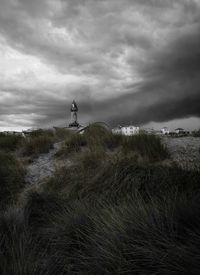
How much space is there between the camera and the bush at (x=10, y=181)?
678cm

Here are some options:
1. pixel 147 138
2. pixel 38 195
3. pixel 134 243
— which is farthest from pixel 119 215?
pixel 147 138

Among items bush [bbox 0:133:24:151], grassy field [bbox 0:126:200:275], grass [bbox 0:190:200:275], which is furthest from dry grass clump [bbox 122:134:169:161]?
bush [bbox 0:133:24:151]

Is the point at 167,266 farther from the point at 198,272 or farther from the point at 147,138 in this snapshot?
the point at 147,138

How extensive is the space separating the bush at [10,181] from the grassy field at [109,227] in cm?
4

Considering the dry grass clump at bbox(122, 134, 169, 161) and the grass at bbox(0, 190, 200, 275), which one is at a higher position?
the dry grass clump at bbox(122, 134, 169, 161)

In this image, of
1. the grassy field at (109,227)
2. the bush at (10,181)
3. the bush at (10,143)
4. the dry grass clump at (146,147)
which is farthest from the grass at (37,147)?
the grassy field at (109,227)

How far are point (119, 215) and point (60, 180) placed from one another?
3.86 meters

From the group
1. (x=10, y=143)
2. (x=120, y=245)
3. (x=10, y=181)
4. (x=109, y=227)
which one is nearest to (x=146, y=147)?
(x=10, y=181)

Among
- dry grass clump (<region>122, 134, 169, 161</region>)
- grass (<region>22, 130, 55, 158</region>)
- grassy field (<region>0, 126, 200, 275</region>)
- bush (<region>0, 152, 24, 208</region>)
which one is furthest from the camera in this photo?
grass (<region>22, 130, 55, 158</region>)

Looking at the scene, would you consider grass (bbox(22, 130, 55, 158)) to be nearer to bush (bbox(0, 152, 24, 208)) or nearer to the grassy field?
bush (bbox(0, 152, 24, 208))

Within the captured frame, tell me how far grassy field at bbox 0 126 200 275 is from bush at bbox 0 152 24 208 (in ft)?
0.14

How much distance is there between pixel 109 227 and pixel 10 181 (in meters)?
4.81

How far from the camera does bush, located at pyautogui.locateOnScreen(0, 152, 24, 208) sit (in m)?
6.78

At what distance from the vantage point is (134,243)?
3.00 m
